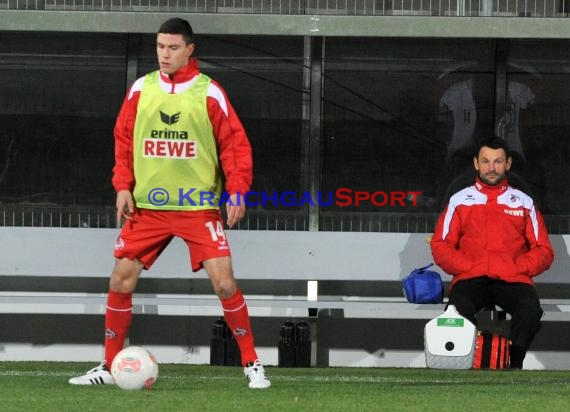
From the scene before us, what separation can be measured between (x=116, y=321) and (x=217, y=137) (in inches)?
34.1

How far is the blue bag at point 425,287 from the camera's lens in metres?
7.89

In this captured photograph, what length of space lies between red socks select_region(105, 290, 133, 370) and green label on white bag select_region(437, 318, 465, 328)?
179 centimetres

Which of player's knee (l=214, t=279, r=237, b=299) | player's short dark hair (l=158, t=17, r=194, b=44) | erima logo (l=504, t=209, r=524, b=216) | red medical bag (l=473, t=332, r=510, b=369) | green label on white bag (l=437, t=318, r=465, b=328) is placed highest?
player's short dark hair (l=158, t=17, r=194, b=44)

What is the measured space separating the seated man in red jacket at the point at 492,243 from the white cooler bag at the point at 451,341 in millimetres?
143

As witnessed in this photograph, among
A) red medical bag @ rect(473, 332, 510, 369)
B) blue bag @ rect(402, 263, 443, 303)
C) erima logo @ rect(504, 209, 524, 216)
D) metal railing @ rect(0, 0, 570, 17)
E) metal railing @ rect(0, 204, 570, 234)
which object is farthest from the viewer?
metal railing @ rect(0, 204, 570, 234)

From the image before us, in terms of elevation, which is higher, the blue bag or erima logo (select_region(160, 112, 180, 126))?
erima logo (select_region(160, 112, 180, 126))

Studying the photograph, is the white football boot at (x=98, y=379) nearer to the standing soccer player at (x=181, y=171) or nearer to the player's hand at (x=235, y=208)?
the standing soccer player at (x=181, y=171)

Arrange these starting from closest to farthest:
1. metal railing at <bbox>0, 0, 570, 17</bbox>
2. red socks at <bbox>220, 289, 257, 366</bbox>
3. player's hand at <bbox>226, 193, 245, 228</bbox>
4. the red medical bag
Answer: player's hand at <bbox>226, 193, 245, 228</bbox>
red socks at <bbox>220, 289, 257, 366</bbox>
the red medical bag
metal railing at <bbox>0, 0, 570, 17</bbox>

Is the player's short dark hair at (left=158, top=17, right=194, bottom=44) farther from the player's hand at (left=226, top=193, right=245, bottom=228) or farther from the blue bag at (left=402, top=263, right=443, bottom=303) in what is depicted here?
the blue bag at (left=402, top=263, right=443, bottom=303)

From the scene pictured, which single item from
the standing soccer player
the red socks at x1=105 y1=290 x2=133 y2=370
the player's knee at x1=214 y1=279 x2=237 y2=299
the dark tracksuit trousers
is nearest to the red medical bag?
the dark tracksuit trousers

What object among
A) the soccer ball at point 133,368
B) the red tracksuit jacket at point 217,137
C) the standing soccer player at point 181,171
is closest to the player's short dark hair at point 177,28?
the standing soccer player at point 181,171

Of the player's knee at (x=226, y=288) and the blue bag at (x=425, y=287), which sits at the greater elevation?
the player's knee at (x=226, y=288)

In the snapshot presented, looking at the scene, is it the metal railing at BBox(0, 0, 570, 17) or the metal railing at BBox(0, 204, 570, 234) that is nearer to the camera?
the metal railing at BBox(0, 0, 570, 17)

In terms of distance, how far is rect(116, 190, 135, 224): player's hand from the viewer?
6031mm
